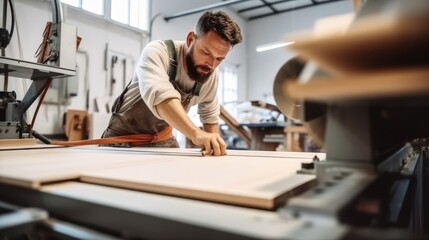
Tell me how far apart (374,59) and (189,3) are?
6412 millimetres

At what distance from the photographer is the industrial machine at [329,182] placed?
0.32m

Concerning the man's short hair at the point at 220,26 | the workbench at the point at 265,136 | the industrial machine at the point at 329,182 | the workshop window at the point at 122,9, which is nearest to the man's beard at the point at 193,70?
the man's short hair at the point at 220,26

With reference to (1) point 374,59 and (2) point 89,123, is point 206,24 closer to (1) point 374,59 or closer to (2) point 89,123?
(1) point 374,59

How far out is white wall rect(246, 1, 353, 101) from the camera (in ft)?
25.5

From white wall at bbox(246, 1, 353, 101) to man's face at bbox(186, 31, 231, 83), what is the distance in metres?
6.27

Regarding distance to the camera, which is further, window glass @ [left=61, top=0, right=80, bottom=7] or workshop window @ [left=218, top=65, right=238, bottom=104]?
workshop window @ [left=218, top=65, right=238, bottom=104]

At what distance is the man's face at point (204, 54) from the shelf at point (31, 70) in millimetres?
692

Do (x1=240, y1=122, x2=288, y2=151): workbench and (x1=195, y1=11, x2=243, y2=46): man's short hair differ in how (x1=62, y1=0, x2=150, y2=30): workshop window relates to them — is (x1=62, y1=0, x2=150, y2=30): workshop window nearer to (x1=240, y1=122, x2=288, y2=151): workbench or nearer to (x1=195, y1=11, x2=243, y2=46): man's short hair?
(x1=240, y1=122, x2=288, y2=151): workbench

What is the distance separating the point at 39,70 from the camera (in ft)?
5.43

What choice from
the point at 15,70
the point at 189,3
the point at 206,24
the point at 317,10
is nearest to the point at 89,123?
the point at 15,70

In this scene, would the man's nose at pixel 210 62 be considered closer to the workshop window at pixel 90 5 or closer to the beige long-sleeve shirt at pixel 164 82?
the beige long-sleeve shirt at pixel 164 82

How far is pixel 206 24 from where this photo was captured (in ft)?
5.37

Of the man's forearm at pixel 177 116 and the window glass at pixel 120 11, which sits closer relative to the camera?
A: the man's forearm at pixel 177 116

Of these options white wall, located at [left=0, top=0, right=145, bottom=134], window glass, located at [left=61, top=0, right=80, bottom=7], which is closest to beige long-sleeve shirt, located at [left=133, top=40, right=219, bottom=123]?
white wall, located at [left=0, top=0, right=145, bottom=134]
